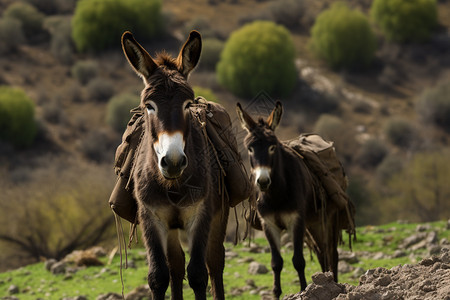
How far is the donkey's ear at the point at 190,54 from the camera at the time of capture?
556 centimetres

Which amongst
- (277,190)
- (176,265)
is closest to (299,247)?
(277,190)

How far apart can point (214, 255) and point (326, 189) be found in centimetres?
367

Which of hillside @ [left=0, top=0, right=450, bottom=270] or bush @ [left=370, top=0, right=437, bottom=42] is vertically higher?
bush @ [left=370, top=0, right=437, bottom=42]

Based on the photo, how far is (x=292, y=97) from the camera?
62.8m

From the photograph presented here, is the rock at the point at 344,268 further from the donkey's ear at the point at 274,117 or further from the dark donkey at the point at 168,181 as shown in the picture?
the dark donkey at the point at 168,181

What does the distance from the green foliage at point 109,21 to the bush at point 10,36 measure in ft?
22.9

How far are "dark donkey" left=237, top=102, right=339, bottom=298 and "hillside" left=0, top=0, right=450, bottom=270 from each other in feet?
66.6

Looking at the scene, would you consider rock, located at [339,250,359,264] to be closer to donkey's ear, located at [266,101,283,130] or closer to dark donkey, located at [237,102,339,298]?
dark donkey, located at [237,102,339,298]

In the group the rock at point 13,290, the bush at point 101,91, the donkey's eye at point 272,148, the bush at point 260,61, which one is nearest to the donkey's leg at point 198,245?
the donkey's eye at point 272,148

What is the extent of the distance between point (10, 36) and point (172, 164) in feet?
201

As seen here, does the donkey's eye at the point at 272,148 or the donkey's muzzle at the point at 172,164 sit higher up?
the donkey's eye at the point at 272,148

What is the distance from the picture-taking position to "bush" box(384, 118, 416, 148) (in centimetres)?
5275

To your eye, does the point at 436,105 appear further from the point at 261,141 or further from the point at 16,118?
the point at 261,141

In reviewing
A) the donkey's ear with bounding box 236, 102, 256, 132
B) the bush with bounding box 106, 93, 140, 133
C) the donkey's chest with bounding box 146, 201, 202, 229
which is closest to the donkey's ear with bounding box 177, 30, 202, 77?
the donkey's chest with bounding box 146, 201, 202, 229
